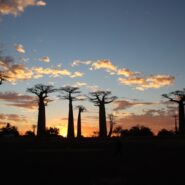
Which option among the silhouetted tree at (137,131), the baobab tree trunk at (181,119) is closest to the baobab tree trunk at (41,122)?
the baobab tree trunk at (181,119)

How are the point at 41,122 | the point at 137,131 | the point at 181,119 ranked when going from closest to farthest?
the point at 41,122, the point at 181,119, the point at 137,131

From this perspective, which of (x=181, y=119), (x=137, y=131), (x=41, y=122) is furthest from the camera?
(x=137, y=131)

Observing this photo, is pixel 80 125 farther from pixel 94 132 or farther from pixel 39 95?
pixel 94 132

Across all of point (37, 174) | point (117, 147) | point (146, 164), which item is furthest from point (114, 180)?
point (117, 147)

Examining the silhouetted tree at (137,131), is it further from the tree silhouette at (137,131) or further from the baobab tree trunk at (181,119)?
the baobab tree trunk at (181,119)

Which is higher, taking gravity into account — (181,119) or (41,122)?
(181,119)

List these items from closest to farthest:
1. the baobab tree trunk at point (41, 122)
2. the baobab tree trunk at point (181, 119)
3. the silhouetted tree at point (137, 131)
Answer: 1. the baobab tree trunk at point (41, 122)
2. the baobab tree trunk at point (181, 119)
3. the silhouetted tree at point (137, 131)

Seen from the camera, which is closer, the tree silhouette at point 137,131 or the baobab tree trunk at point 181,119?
the baobab tree trunk at point 181,119

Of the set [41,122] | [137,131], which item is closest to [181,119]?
[41,122]

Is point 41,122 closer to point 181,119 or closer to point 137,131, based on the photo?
point 181,119

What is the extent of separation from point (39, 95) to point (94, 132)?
57.0 m

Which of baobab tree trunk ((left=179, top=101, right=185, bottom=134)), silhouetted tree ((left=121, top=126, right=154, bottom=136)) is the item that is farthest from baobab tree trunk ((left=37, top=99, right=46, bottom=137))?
silhouetted tree ((left=121, top=126, right=154, bottom=136))

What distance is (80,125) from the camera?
63750 millimetres

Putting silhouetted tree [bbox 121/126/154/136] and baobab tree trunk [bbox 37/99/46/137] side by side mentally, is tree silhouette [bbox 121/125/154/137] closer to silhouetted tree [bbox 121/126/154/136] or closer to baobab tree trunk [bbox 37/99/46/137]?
silhouetted tree [bbox 121/126/154/136]
